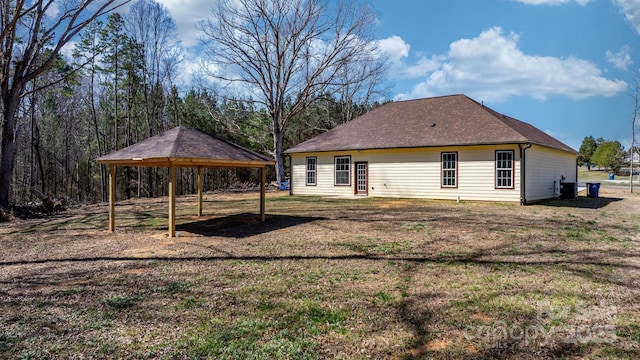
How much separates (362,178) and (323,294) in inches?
535

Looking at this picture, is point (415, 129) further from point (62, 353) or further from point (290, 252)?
point (62, 353)

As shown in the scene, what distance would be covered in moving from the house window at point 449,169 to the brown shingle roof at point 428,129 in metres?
0.74

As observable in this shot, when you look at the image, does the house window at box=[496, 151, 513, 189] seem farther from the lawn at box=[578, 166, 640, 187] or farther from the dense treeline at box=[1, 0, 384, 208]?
the lawn at box=[578, 166, 640, 187]

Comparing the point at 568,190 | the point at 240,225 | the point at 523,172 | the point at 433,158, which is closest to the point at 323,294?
the point at 240,225

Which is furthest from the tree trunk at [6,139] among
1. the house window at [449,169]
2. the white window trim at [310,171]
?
the house window at [449,169]

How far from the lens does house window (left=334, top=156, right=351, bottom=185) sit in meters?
17.9

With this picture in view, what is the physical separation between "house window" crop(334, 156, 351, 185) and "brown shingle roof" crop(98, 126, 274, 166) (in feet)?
29.4

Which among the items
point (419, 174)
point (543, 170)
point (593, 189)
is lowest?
point (593, 189)

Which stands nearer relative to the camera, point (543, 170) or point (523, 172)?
point (523, 172)

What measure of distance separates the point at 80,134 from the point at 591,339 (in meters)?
37.4

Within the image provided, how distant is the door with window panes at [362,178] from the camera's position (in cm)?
1736

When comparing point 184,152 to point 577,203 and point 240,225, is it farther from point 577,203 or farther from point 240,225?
point 577,203

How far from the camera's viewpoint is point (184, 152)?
24.2 feet

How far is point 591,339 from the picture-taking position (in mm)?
3096
